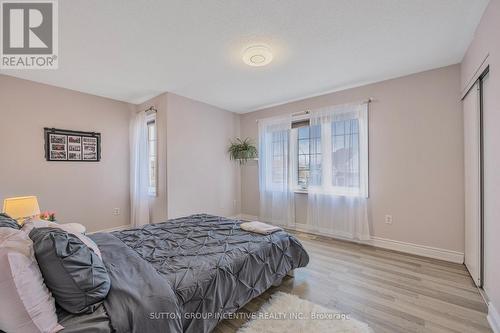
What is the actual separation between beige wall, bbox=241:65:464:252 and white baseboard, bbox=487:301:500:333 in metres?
A: 1.30

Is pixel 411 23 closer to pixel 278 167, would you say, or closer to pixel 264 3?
pixel 264 3

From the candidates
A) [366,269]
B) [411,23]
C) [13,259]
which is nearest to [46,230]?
[13,259]

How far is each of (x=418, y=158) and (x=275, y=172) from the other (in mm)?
2377

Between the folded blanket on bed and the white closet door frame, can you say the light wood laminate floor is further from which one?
the folded blanket on bed

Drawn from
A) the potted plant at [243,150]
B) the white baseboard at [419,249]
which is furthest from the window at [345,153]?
the potted plant at [243,150]

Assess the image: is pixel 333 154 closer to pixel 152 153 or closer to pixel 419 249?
pixel 419 249

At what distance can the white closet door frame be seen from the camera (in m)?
2.20

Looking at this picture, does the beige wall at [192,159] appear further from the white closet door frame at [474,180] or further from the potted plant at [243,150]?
the white closet door frame at [474,180]

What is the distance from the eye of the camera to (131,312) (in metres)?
1.12

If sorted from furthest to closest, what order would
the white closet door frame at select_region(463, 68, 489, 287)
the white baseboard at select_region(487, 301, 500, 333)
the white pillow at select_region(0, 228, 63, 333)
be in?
the white closet door frame at select_region(463, 68, 489, 287) < the white baseboard at select_region(487, 301, 500, 333) < the white pillow at select_region(0, 228, 63, 333)

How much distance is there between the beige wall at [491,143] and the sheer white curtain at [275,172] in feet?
8.70

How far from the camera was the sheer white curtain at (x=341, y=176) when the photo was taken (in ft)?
11.3

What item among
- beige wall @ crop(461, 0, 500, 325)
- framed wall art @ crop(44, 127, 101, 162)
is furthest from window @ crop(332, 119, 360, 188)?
framed wall art @ crop(44, 127, 101, 162)

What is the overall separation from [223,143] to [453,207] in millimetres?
3935
